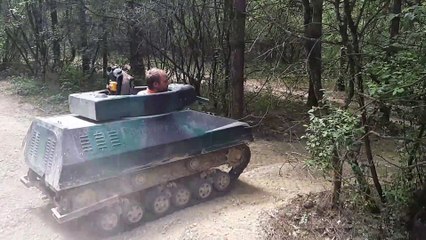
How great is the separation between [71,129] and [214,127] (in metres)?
2.06

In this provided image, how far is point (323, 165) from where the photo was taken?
14.1 ft

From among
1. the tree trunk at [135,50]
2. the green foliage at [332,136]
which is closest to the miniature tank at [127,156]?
the green foliage at [332,136]

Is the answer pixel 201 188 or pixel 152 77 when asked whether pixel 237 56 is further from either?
pixel 201 188

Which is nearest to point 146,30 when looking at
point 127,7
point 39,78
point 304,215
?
point 127,7

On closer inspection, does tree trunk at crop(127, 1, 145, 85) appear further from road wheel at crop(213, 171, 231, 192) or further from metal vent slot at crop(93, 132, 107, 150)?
metal vent slot at crop(93, 132, 107, 150)

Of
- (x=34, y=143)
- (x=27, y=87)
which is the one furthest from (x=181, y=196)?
(x=27, y=87)

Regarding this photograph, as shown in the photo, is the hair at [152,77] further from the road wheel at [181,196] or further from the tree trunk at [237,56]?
the tree trunk at [237,56]

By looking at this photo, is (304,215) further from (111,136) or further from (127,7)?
(127,7)

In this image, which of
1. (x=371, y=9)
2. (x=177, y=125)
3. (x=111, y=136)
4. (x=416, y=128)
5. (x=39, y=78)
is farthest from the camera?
(x=39, y=78)

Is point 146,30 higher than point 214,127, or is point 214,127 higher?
point 146,30

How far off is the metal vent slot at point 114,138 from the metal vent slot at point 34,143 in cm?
94

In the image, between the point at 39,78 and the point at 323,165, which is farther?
the point at 39,78

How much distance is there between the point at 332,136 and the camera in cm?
411

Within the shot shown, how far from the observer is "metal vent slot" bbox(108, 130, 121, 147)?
4977mm
